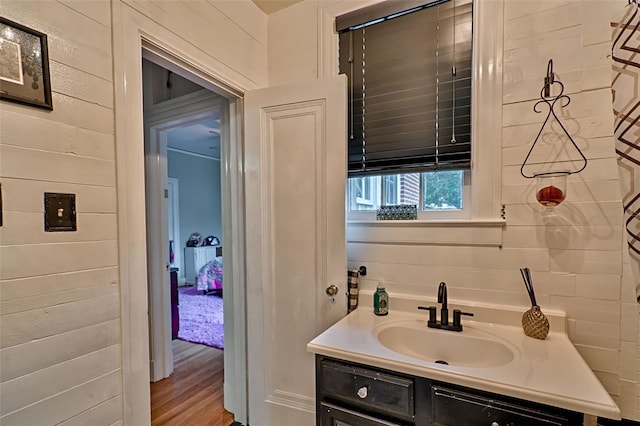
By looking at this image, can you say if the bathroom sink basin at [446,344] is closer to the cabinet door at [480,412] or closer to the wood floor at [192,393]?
the cabinet door at [480,412]

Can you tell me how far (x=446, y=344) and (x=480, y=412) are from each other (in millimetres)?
409

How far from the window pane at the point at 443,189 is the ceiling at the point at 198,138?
3.08 meters

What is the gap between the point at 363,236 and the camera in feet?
5.76

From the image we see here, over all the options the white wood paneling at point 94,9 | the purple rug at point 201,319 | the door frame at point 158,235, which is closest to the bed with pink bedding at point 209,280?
the purple rug at point 201,319

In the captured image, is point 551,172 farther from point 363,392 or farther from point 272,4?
point 272,4

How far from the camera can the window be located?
60.8 inches

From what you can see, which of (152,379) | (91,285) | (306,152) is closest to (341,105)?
(306,152)

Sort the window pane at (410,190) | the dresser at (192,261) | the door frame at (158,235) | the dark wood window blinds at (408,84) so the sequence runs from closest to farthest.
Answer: the dark wood window blinds at (408,84) < the window pane at (410,190) < the door frame at (158,235) < the dresser at (192,261)

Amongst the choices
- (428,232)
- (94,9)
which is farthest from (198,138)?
(428,232)

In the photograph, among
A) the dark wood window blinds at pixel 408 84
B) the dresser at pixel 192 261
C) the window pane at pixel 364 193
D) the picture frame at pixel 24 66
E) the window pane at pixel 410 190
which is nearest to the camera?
the picture frame at pixel 24 66

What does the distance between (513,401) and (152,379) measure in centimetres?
261

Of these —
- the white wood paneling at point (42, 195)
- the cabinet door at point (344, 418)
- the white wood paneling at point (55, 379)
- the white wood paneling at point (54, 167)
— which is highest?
the white wood paneling at point (54, 167)

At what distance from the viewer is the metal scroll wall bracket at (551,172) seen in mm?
1278

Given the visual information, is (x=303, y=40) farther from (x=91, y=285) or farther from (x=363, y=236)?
(x=91, y=285)
